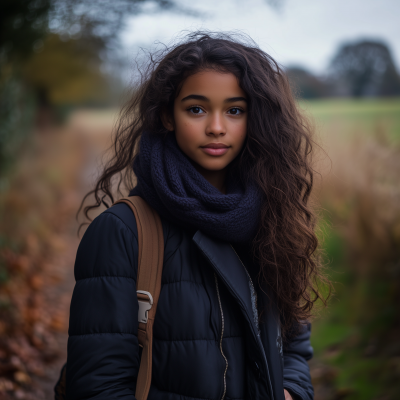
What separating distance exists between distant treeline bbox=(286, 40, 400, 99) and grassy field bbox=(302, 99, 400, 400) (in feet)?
2.03

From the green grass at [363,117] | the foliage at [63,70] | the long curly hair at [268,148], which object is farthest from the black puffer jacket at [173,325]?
the foliage at [63,70]

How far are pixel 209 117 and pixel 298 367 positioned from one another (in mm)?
1252

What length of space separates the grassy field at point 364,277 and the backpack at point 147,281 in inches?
63.7

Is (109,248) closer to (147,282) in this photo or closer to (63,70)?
(147,282)

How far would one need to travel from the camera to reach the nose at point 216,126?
158 centimetres

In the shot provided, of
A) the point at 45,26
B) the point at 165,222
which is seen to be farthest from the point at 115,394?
the point at 45,26

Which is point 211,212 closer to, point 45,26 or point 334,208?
point 334,208

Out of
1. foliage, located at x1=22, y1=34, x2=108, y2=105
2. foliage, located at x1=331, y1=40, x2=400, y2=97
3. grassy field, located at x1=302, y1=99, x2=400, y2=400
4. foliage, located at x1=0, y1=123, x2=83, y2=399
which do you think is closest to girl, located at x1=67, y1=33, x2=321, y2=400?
grassy field, located at x1=302, y1=99, x2=400, y2=400

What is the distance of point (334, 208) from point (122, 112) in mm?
3822

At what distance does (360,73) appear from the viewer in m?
5.70

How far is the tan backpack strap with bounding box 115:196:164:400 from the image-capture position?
1395 mm

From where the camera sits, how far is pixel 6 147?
22.9 feet

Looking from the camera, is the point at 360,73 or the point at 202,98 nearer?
the point at 202,98

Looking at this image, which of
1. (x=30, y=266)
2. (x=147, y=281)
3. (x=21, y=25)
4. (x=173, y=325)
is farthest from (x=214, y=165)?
(x=30, y=266)
